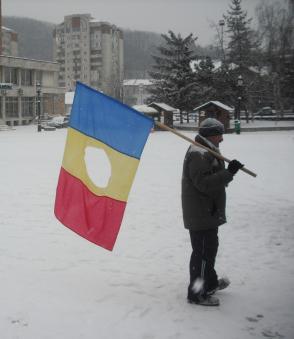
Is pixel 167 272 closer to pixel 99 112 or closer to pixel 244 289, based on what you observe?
pixel 244 289

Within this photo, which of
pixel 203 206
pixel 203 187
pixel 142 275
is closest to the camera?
pixel 203 187

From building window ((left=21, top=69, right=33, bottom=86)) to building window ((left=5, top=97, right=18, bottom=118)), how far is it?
12.7 feet

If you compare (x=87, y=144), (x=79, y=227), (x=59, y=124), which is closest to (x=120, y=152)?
(x=87, y=144)

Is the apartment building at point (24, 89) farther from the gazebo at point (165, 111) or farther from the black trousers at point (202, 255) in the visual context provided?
the black trousers at point (202, 255)

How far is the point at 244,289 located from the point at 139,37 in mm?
137662

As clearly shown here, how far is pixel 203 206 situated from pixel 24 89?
191 feet

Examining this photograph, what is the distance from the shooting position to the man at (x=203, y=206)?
464cm

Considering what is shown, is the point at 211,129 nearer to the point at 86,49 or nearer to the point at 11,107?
the point at 11,107

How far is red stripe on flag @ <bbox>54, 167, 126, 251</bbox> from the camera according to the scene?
16.6ft

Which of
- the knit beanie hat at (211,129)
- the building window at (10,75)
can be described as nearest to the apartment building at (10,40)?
the building window at (10,75)

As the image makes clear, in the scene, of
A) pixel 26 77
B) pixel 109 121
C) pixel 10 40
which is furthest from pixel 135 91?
pixel 109 121

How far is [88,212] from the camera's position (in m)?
5.13

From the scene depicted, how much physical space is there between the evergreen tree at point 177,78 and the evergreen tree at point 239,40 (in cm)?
600

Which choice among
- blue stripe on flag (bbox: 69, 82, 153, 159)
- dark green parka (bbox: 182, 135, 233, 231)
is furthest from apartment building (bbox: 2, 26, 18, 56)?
dark green parka (bbox: 182, 135, 233, 231)
